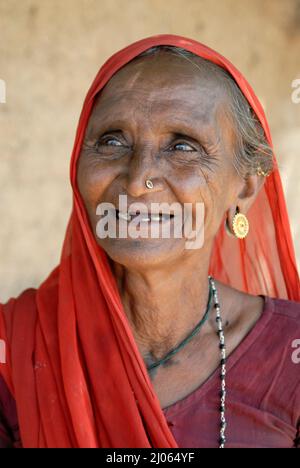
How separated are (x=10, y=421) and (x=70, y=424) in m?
0.25

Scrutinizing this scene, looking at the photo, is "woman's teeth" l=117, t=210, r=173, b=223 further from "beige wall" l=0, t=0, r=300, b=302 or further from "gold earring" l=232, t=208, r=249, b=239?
"beige wall" l=0, t=0, r=300, b=302

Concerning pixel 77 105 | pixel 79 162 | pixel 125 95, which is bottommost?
pixel 79 162

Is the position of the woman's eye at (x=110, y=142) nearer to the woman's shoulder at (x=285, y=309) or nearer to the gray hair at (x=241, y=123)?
the gray hair at (x=241, y=123)

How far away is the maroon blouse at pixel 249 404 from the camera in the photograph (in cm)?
202

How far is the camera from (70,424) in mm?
1956

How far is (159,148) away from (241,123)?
286 mm

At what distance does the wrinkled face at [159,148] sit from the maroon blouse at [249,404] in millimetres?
351

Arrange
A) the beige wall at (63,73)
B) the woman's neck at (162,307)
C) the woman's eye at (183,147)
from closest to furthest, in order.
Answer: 1. the woman's eye at (183,147)
2. the woman's neck at (162,307)
3. the beige wall at (63,73)

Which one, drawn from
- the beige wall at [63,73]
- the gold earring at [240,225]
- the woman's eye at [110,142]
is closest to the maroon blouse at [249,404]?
the gold earring at [240,225]

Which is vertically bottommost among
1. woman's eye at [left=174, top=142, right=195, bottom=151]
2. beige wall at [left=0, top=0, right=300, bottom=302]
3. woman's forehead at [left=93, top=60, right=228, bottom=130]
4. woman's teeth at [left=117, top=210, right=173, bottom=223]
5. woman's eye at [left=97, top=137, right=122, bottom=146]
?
woman's teeth at [left=117, top=210, right=173, bottom=223]

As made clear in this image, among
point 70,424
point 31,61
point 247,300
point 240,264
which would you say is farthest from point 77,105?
point 70,424

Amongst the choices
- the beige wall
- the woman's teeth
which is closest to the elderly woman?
the woman's teeth

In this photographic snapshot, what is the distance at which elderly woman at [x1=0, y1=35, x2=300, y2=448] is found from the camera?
1991mm
